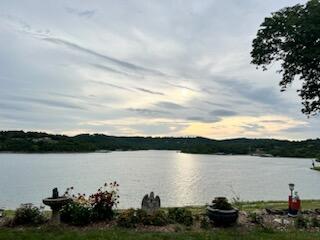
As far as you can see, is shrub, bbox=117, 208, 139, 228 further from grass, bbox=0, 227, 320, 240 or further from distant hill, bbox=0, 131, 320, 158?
distant hill, bbox=0, 131, 320, 158

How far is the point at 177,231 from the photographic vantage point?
38.8 feet

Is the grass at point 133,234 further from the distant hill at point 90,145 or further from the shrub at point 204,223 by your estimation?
the distant hill at point 90,145

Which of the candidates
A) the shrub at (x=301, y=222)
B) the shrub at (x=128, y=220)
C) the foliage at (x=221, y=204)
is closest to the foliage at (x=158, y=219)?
the shrub at (x=128, y=220)

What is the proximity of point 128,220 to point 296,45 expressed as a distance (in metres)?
10.3

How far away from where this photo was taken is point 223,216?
40.6ft

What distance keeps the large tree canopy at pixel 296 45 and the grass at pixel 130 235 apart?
25.7ft

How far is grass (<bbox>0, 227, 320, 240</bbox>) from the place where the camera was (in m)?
10.9

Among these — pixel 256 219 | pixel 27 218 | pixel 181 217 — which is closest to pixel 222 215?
pixel 181 217

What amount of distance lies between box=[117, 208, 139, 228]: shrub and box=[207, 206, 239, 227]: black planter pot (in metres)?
2.26

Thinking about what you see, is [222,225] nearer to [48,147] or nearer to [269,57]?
[269,57]

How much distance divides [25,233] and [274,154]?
18504 centimetres

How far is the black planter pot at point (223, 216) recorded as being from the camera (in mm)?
12391

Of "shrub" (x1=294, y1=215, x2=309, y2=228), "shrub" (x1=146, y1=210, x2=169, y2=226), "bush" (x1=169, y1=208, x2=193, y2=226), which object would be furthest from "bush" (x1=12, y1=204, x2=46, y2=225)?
"shrub" (x1=294, y1=215, x2=309, y2=228)

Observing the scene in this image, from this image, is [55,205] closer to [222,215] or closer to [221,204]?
[222,215]
